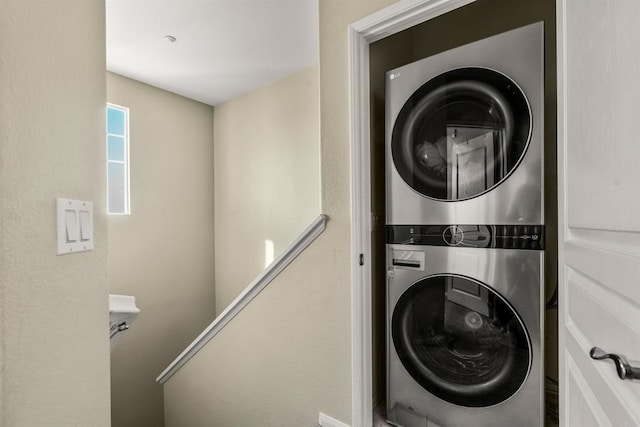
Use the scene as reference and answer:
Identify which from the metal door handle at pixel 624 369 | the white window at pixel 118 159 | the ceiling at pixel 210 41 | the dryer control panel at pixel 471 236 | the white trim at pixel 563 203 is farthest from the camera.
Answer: the white window at pixel 118 159

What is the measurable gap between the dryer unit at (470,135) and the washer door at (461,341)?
0.32 meters

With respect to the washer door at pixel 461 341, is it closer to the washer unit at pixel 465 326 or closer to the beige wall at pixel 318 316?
the washer unit at pixel 465 326

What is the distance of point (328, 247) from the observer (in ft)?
5.00

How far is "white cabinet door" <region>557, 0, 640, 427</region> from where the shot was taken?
49cm

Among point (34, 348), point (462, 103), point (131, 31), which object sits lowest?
point (34, 348)

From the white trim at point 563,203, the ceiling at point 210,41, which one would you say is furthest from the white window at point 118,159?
the white trim at point 563,203

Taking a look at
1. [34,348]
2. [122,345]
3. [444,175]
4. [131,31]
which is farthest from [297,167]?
[34,348]

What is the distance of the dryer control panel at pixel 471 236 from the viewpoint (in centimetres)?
119

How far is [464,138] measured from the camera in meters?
1.38

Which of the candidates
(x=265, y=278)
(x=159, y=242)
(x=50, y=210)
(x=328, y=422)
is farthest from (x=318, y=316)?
(x=159, y=242)

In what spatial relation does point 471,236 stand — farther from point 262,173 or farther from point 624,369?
point 262,173

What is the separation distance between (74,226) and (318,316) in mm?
1095

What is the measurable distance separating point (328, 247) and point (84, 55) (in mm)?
1111

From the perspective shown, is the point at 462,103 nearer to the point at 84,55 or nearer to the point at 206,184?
the point at 84,55
